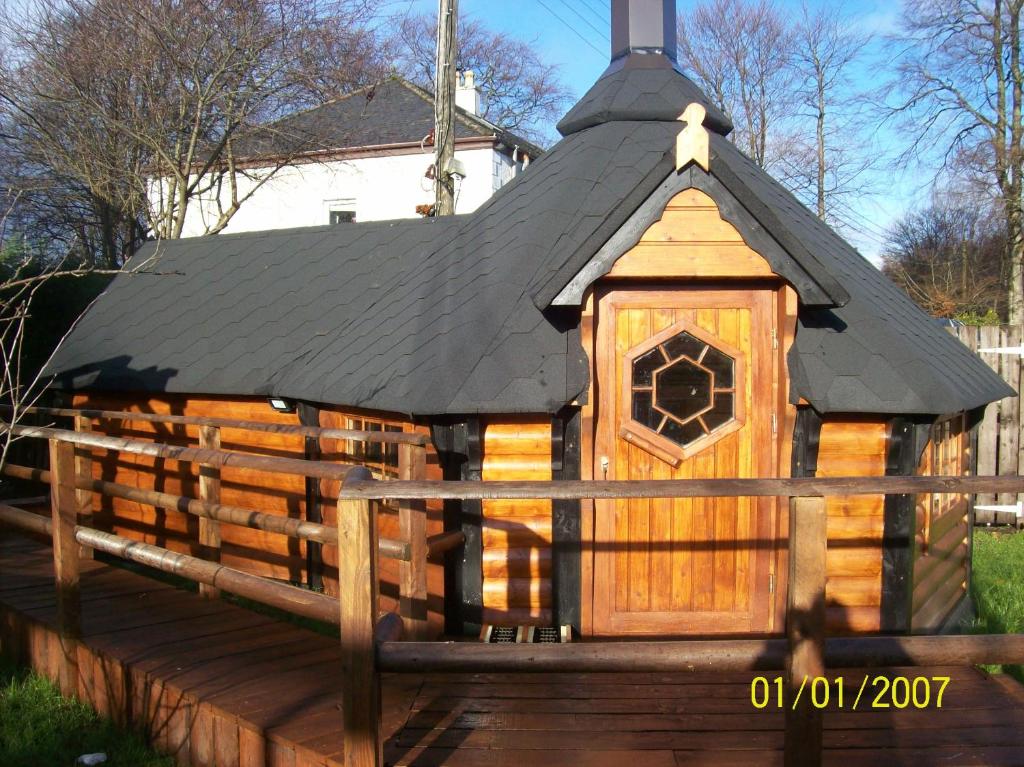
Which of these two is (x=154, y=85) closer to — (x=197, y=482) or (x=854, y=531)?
(x=197, y=482)

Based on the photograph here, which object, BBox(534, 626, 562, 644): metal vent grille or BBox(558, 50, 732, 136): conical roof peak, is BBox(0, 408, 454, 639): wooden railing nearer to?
BBox(534, 626, 562, 644): metal vent grille

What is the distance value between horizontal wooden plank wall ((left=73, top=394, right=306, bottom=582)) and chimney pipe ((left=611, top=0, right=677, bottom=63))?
4416mm

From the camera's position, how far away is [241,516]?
15.4ft

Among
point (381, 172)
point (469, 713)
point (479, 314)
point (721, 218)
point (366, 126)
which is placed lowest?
point (469, 713)

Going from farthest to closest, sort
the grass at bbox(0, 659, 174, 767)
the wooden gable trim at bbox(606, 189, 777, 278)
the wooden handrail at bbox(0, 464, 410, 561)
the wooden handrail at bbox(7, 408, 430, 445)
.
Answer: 1. the wooden gable trim at bbox(606, 189, 777, 278)
2. the wooden handrail at bbox(7, 408, 430, 445)
3. the grass at bbox(0, 659, 174, 767)
4. the wooden handrail at bbox(0, 464, 410, 561)

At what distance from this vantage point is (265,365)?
7.32 m

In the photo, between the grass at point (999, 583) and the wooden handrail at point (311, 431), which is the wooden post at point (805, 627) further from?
the grass at point (999, 583)

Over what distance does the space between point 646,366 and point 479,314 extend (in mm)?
1174

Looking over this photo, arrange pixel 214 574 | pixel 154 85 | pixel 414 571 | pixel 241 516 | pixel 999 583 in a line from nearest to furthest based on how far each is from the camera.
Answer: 1. pixel 214 574
2. pixel 414 571
3. pixel 241 516
4. pixel 999 583
5. pixel 154 85

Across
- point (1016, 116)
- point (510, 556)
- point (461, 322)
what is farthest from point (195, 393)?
point (1016, 116)

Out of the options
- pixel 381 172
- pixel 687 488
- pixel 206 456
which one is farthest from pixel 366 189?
pixel 687 488

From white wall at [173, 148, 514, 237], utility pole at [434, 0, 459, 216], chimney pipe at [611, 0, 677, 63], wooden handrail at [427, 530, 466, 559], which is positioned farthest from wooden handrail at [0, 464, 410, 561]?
white wall at [173, 148, 514, 237]

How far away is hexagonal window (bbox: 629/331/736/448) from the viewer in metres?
5.50

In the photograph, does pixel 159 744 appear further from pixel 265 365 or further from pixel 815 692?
pixel 265 365
